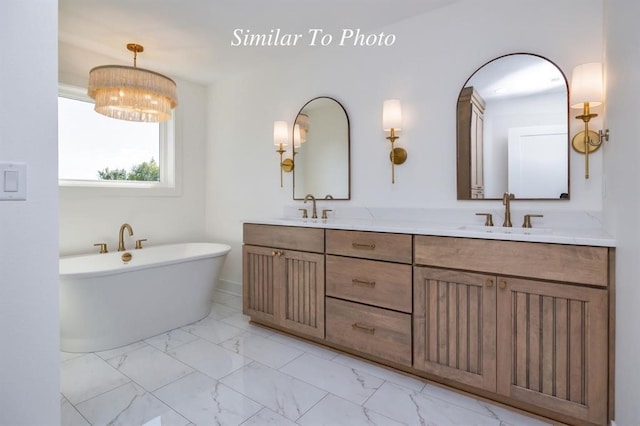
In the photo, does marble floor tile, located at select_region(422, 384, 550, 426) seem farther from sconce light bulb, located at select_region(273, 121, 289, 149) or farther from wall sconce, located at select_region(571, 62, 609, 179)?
sconce light bulb, located at select_region(273, 121, 289, 149)

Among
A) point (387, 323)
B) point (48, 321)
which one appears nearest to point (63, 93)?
point (48, 321)

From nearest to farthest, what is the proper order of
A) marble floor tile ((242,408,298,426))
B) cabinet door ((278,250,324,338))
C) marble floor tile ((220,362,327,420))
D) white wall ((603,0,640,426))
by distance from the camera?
1. white wall ((603,0,640,426))
2. marble floor tile ((242,408,298,426))
3. marble floor tile ((220,362,327,420))
4. cabinet door ((278,250,324,338))

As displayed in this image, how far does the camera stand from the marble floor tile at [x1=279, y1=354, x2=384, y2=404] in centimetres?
187

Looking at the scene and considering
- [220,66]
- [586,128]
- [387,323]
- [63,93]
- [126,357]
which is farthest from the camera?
[220,66]

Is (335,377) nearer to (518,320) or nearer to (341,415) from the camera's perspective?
(341,415)

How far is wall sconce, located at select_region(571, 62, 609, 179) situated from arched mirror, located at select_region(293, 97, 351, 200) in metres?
1.52

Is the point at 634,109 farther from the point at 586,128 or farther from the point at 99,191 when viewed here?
the point at 99,191

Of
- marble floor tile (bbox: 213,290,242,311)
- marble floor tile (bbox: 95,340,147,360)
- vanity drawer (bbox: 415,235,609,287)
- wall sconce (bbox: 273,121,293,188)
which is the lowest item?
marble floor tile (bbox: 95,340,147,360)

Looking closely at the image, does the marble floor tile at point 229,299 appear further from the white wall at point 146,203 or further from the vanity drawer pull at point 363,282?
the vanity drawer pull at point 363,282

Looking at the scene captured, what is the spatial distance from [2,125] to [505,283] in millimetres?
2062

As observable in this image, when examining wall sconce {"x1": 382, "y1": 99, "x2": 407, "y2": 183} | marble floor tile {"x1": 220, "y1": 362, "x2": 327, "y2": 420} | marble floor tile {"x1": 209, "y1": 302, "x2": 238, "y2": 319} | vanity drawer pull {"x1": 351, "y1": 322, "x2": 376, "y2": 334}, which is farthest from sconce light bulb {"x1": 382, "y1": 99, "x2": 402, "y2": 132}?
marble floor tile {"x1": 209, "y1": 302, "x2": 238, "y2": 319}

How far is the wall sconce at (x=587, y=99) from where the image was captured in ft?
5.74

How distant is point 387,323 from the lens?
2.02 metres

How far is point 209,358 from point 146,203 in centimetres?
191
